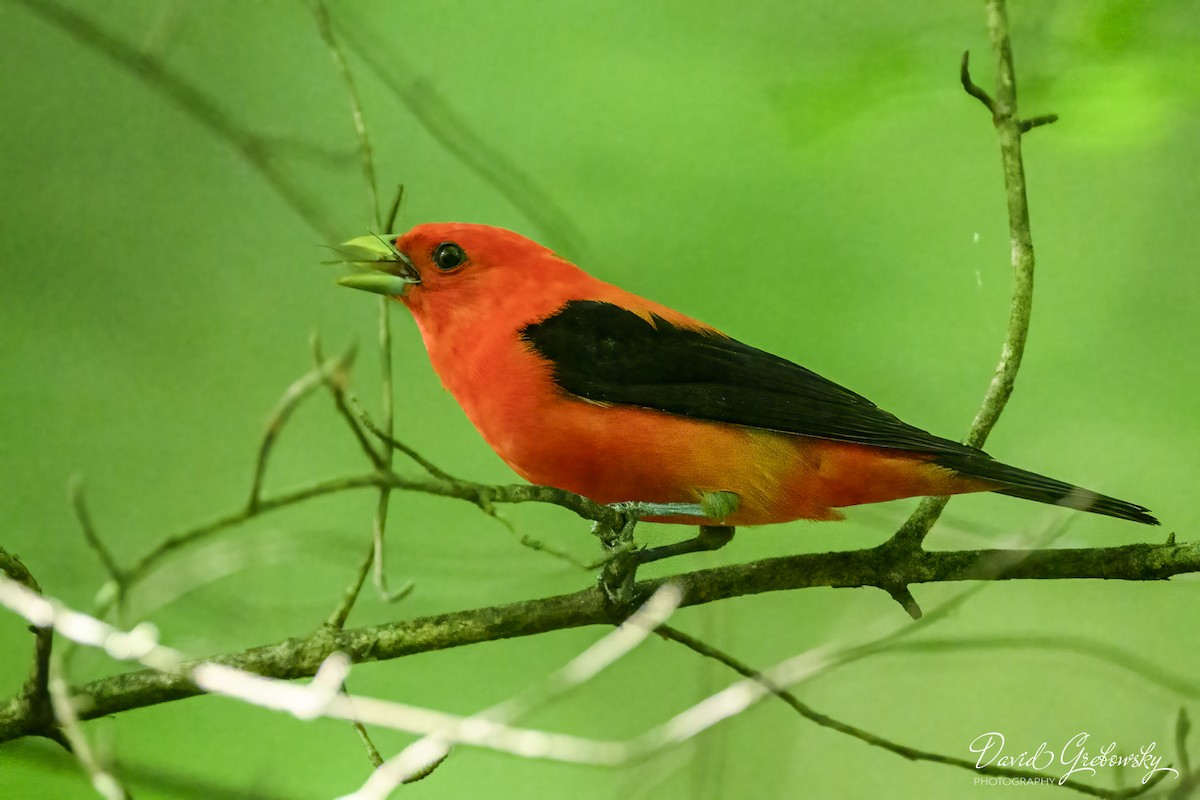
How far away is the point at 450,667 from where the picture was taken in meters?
2.56

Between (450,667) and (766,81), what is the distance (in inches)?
60.7

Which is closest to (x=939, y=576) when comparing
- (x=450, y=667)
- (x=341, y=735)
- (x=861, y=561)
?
(x=861, y=561)

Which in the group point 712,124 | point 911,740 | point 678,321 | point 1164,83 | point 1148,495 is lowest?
point 911,740

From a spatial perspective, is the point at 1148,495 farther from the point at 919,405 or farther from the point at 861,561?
the point at 861,561

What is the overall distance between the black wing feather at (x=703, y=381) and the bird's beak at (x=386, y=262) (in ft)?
0.88

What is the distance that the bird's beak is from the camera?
7.14ft

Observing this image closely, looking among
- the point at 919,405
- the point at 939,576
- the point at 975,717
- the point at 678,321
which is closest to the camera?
the point at 939,576

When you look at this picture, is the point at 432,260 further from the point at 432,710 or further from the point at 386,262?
the point at 432,710
